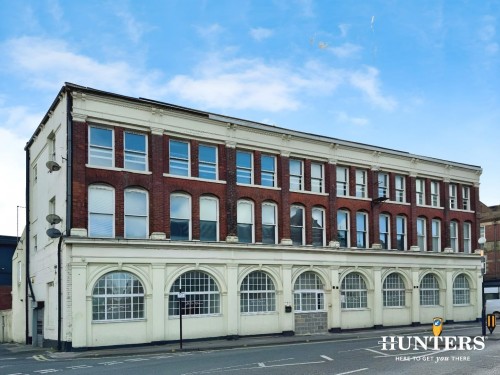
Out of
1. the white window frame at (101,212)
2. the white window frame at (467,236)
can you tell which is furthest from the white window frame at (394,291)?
the white window frame at (101,212)

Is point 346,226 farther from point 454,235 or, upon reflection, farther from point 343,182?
point 454,235

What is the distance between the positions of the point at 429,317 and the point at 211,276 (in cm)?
1949

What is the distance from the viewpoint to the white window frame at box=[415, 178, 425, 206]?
152 ft

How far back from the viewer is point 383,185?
44.2m

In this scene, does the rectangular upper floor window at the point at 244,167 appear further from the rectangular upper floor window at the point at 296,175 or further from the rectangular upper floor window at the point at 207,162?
the rectangular upper floor window at the point at 296,175

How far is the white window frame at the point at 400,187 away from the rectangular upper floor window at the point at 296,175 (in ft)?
29.1

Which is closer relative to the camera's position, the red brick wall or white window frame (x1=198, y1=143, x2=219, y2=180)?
the red brick wall

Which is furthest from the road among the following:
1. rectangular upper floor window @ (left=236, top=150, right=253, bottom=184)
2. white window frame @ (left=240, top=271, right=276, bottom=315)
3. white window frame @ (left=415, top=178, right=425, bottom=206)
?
white window frame @ (left=415, top=178, right=425, bottom=206)

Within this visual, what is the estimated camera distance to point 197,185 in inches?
1355

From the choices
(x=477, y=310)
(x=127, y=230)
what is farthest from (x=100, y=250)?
(x=477, y=310)

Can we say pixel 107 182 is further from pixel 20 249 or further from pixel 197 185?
pixel 20 249

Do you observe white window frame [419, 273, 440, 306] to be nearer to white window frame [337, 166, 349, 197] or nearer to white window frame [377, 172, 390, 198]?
white window frame [377, 172, 390, 198]

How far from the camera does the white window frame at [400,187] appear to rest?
147ft

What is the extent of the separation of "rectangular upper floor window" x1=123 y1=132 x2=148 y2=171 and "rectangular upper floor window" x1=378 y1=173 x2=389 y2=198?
60.8ft
